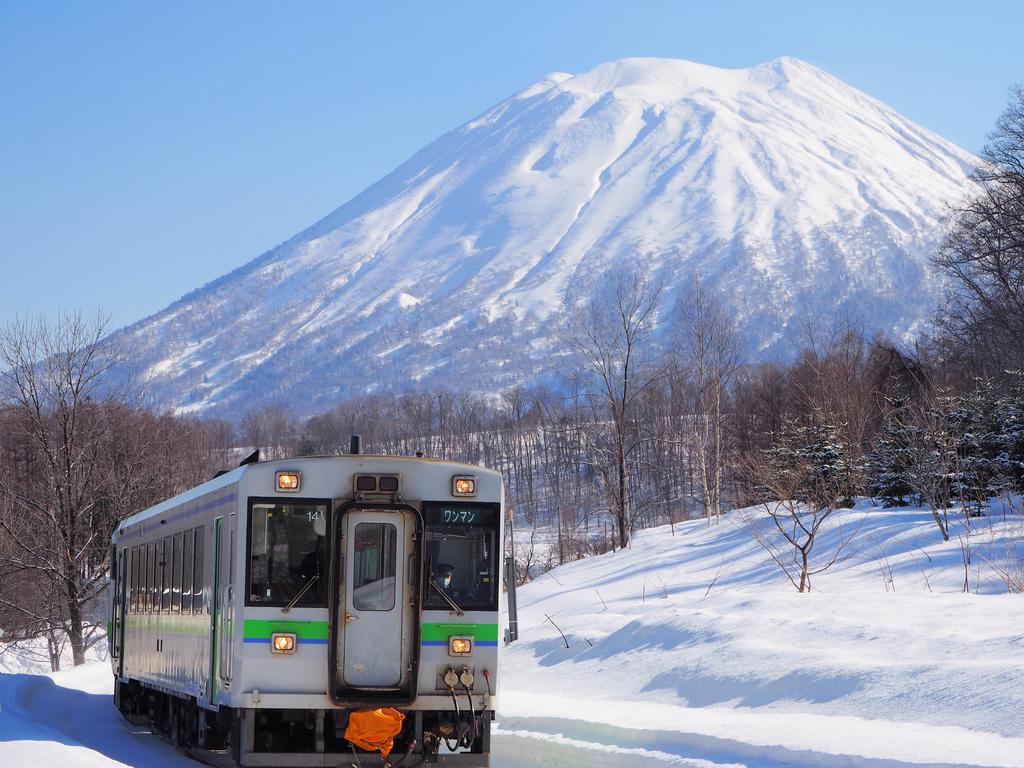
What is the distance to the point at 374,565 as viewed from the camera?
11172mm

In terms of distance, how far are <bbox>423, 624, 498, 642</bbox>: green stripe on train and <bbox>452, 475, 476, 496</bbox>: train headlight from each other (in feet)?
3.59

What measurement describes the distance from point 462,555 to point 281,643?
1658 mm

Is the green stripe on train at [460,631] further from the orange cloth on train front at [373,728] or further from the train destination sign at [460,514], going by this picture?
the train destination sign at [460,514]

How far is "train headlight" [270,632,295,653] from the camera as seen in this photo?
10.9m

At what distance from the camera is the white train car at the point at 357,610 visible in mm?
10930

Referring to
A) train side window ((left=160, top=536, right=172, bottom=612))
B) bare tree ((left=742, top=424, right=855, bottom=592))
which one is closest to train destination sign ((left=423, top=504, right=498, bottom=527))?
train side window ((left=160, top=536, right=172, bottom=612))

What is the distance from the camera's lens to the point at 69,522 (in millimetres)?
38625

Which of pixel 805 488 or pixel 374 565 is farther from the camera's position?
pixel 805 488

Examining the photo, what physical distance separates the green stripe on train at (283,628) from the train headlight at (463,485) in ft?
5.04

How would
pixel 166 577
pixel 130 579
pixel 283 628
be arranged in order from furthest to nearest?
pixel 130 579 → pixel 166 577 → pixel 283 628

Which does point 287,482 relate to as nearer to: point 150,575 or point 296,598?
point 296,598

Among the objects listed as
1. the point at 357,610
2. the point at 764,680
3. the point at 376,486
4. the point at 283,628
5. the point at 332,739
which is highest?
the point at 376,486

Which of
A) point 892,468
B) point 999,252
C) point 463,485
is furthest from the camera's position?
point 999,252

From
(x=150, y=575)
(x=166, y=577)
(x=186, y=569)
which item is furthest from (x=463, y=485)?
(x=150, y=575)
